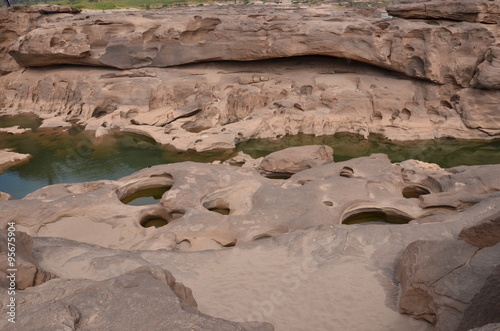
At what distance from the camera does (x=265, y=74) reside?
60.7ft

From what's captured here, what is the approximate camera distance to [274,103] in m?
17.3

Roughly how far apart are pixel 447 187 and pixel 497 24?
28.6ft

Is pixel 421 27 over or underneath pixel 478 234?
A: over

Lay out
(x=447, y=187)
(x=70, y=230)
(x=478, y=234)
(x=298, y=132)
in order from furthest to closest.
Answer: (x=298, y=132) → (x=447, y=187) → (x=70, y=230) → (x=478, y=234)

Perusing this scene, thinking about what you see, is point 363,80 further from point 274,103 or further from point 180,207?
point 180,207

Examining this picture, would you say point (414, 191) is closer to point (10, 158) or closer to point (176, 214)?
point (176, 214)

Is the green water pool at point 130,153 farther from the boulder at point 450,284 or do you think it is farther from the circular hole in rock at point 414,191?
the boulder at point 450,284

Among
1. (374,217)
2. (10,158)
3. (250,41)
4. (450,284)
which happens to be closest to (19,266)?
(450,284)

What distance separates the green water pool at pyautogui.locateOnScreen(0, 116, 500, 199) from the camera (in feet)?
46.5

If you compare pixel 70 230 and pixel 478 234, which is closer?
pixel 478 234

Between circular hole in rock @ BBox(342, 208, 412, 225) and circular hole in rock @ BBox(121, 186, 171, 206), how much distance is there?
5.08m

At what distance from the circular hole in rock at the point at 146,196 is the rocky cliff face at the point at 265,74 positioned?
3.40 meters

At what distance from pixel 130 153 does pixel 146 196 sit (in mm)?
4383

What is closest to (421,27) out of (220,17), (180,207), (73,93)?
(220,17)
